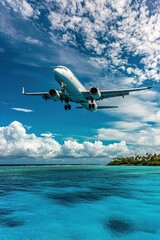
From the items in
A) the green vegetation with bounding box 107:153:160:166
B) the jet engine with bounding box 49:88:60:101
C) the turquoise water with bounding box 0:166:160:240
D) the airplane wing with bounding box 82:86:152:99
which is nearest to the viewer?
the turquoise water with bounding box 0:166:160:240

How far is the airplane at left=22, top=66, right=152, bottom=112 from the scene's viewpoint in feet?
93.1

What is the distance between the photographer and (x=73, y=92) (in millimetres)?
30797

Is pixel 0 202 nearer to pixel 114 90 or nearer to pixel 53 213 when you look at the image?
pixel 53 213

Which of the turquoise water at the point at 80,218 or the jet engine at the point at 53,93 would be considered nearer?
the turquoise water at the point at 80,218

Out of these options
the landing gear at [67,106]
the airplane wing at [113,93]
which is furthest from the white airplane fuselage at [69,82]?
the landing gear at [67,106]

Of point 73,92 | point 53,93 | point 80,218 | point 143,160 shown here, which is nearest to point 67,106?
point 53,93

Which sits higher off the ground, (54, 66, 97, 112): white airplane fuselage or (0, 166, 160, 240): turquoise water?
(54, 66, 97, 112): white airplane fuselage

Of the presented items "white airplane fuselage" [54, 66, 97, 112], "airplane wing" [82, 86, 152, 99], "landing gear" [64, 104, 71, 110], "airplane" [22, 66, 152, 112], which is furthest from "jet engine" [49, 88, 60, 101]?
"landing gear" [64, 104, 71, 110]

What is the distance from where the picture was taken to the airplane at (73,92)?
28383 mm

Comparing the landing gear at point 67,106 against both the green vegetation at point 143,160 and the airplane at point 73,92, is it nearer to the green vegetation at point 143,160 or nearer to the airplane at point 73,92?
the airplane at point 73,92

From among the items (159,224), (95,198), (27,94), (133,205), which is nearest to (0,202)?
(95,198)

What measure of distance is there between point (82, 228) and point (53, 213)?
4.23 m

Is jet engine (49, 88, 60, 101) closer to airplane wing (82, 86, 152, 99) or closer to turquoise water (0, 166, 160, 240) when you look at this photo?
airplane wing (82, 86, 152, 99)

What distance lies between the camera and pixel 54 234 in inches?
625
